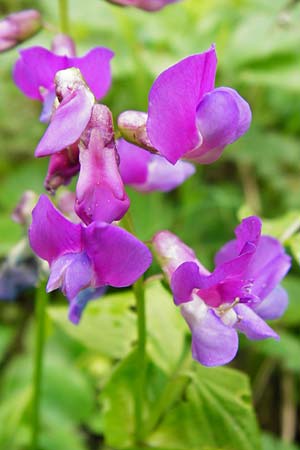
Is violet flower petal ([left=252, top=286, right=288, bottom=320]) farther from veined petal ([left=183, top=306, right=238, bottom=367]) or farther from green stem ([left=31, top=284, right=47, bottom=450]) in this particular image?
green stem ([left=31, top=284, right=47, bottom=450])

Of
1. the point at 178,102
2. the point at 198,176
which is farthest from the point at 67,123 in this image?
the point at 198,176

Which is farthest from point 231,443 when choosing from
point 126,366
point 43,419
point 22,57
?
point 43,419

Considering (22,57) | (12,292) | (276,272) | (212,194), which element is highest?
(22,57)

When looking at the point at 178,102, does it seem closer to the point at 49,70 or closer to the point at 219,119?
the point at 219,119

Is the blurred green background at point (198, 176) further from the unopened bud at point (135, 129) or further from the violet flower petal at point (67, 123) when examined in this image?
the violet flower petal at point (67, 123)

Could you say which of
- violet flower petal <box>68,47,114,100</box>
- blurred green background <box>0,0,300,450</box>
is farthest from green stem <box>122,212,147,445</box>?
blurred green background <box>0,0,300,450</box>

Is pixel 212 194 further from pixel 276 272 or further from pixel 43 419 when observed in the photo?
pixel 276 272
